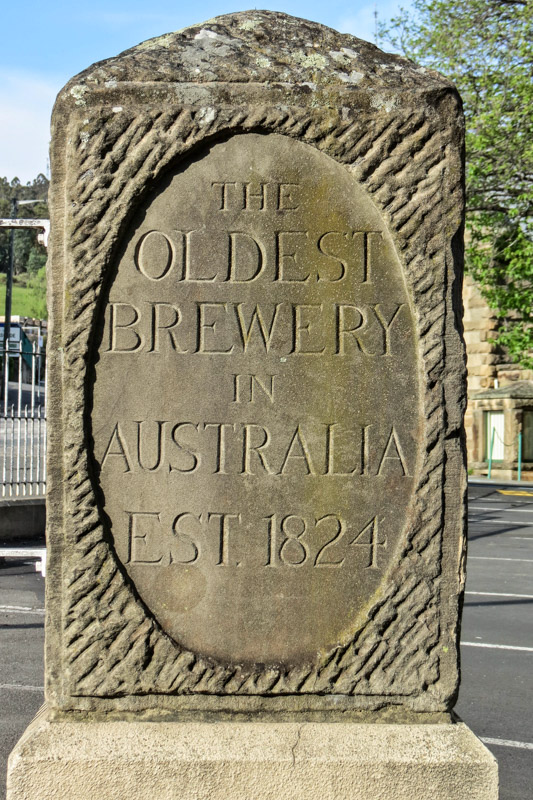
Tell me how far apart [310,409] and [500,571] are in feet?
25.7

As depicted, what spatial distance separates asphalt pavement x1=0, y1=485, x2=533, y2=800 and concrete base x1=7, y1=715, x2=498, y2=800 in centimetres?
163

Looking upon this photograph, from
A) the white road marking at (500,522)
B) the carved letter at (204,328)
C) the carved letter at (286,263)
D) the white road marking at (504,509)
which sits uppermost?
the carved letter at (286,263)

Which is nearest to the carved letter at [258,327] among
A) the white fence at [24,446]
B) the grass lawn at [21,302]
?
the white fence at [24,446]

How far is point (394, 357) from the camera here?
3.06 metres

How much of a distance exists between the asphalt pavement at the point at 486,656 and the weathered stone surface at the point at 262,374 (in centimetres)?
184

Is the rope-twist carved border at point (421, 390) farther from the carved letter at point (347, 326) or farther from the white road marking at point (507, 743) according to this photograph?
the white road marking at point (507, 743)

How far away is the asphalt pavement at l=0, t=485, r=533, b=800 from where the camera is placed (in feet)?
15.8

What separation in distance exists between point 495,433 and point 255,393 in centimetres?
2015

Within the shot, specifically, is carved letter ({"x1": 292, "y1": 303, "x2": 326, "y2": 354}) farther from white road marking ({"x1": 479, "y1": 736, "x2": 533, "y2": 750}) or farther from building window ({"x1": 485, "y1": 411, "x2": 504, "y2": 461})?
building window ({"x1": 485, "y1": 411, "x2": 504, "y2": 461})

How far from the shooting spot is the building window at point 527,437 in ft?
71.4

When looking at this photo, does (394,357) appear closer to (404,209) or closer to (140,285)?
(404,209)

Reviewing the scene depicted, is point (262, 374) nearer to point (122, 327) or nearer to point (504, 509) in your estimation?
point (122, 327)

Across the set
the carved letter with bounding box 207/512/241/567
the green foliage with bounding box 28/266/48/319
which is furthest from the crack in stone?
the green foliage with bounding box 28/266/48/319

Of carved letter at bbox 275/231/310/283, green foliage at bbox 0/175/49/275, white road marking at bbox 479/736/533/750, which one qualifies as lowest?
white road marking at bbox 479/736/533/750
